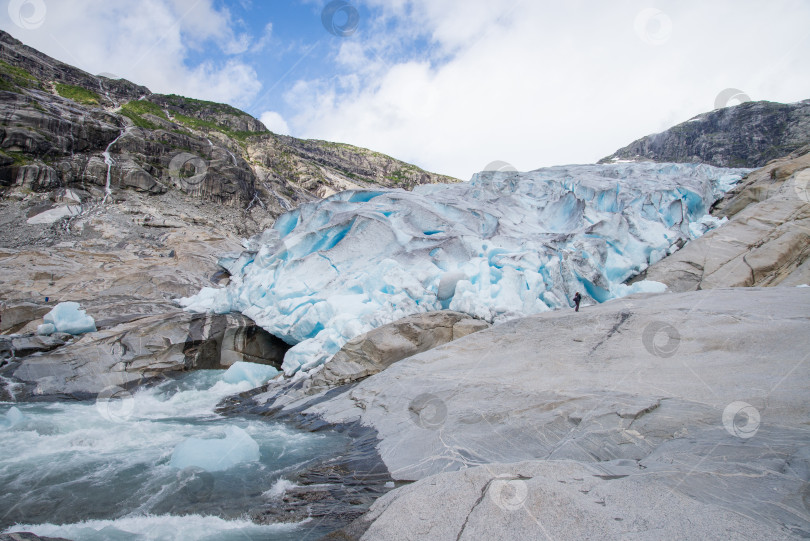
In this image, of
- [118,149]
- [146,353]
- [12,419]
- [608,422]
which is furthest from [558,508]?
[118,149]

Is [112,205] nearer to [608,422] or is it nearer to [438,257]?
[438,257]

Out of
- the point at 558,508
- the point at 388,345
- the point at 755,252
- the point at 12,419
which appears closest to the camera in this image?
the point at 558,508

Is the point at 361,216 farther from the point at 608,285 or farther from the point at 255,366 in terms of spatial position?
the point at 608,285

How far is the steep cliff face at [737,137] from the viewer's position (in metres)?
36.8

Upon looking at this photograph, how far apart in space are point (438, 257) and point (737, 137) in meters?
45.4

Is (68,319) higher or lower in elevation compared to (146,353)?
higher

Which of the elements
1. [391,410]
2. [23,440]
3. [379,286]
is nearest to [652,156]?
[379,286]

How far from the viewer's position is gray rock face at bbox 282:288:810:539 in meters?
2.27

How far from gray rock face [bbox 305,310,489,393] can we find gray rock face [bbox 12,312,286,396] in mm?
3736

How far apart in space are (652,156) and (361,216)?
46.8m

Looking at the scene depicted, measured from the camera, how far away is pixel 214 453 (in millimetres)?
4605

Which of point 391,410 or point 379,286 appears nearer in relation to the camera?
point 391,410

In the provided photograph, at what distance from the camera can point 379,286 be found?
396 inches

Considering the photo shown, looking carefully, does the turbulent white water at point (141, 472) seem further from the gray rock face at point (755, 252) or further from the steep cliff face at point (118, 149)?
the steep cliff face at point (118, 149)
